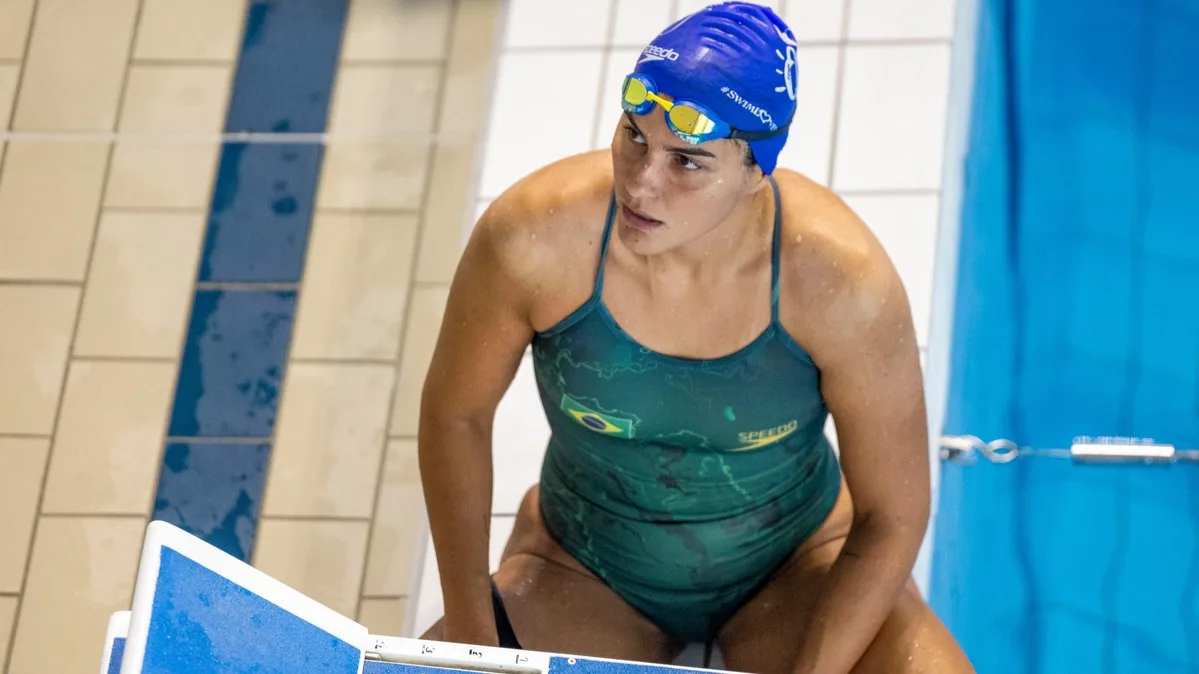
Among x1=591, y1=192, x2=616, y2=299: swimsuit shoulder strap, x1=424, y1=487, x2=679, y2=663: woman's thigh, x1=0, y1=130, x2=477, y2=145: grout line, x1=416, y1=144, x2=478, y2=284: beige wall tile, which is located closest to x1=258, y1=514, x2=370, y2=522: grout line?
x1=416, y1=144, x2=478, y2=284: beige wall tile

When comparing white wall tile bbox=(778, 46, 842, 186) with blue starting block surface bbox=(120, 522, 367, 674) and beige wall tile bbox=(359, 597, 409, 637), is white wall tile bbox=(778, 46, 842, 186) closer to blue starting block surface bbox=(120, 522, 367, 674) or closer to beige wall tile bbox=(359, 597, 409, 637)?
beige wall tile bbox=(359, 597, 409, 637)

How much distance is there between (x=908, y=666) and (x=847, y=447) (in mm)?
352

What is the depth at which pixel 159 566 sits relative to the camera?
1862 mm

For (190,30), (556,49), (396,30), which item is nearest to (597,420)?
(556,49)

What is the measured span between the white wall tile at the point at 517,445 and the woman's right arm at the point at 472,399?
31.8 inches

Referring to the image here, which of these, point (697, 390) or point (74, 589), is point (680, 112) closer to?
point (697, 390)

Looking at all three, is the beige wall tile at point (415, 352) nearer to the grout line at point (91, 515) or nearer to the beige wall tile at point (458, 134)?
the beige wall tile at point (458, 134)

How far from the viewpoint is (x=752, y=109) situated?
2330mm

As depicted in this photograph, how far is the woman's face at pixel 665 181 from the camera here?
2338 mm

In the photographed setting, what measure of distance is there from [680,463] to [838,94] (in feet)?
5.53

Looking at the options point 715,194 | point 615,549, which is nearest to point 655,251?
point 715,194

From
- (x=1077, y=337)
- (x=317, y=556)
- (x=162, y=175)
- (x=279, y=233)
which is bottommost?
(x=317, y=556)

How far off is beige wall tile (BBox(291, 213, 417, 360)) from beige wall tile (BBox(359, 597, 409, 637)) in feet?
2.45

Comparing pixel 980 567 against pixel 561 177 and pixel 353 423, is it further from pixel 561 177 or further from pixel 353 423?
pixel 561 177
